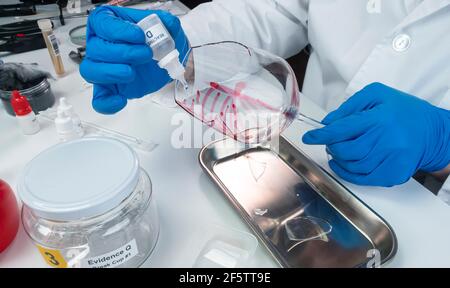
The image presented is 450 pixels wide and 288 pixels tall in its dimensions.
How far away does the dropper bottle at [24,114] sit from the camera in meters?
0.60

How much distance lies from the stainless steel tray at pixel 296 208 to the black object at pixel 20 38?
66 cm

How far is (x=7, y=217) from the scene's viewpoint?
419 millimetres

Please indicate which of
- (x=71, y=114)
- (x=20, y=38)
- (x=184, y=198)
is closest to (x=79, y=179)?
(x=184, y=198)

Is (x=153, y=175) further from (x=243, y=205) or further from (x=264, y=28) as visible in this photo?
(x=264, y=28)

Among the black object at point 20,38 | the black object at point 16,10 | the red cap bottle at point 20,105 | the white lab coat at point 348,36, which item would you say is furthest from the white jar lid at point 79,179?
the black object at point 16,10

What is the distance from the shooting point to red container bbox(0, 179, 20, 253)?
1.36ft

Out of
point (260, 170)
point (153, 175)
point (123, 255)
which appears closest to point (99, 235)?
point (123, 255)

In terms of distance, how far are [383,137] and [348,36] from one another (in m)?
0.32

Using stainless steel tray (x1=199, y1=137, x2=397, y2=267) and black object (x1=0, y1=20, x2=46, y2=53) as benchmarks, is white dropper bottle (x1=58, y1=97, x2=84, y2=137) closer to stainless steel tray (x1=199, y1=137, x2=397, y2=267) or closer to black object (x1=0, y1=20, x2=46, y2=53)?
stainless steel tray (x1=199, y1=137, x2=397, y2=267)

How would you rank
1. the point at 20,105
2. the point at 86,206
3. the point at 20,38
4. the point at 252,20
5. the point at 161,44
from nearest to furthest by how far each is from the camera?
the point at 86,206, the point at 161,44, the point at 20,105, the point at 252,20, the point at 20,38

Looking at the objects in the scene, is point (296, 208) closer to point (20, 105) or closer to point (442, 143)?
point (442, 143)

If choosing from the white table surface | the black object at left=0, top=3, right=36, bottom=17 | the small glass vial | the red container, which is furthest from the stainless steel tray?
the black object at left=0, top=3, right=36, bottom=17

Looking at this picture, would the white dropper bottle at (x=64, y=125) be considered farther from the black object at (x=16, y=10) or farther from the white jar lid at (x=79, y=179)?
the black object at (x=16, y=10)

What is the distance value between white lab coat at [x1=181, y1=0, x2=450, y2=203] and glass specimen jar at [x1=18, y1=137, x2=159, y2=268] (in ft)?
1.51
